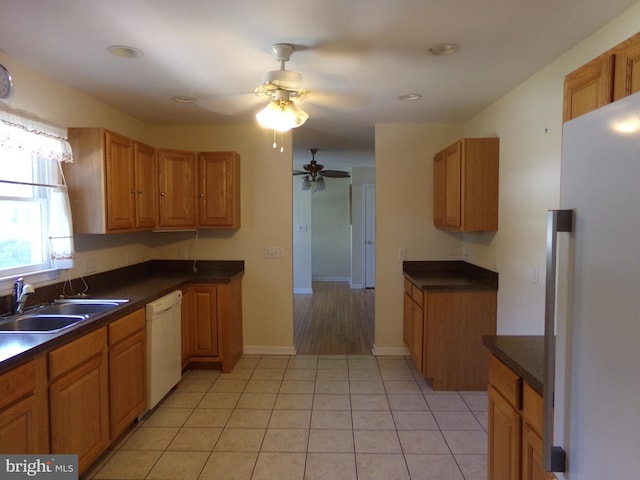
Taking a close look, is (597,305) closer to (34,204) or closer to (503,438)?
(503,438)

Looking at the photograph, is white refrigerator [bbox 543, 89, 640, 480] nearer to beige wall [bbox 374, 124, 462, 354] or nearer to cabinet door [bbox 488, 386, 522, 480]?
cabinet door [bbox 488, 386, 522, 480]

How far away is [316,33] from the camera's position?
2086 mm

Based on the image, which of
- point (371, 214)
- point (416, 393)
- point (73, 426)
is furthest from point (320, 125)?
point (371, 214)

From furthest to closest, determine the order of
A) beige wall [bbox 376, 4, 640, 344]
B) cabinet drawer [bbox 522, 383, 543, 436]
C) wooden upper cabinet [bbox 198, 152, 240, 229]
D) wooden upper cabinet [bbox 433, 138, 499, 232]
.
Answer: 1. wooden upper cabinet [bbox 198, 152, 240, 229]
2. wooden upper cabinet [bbox 433, 138, 499, 232]
3. beige wall [bbox 376, 4, 640, 344]
4. cabinet drawer [bbox 522, 383, 543, 436]

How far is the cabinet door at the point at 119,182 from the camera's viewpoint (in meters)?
2.92

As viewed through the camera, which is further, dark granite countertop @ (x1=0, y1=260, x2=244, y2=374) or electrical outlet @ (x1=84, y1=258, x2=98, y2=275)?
electrical outlet @ (x1=84, y1=258, x2=98, y2=275)

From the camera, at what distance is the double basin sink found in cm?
222

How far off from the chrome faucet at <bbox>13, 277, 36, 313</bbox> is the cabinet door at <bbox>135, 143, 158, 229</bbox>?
3.53 ft

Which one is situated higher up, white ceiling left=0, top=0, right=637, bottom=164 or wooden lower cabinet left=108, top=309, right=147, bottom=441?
white ceiling left=0, top=0, right=637, bottom=164

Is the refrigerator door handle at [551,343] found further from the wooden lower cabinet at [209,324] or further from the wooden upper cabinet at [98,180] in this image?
the wooden lower cabinet at [209,324]

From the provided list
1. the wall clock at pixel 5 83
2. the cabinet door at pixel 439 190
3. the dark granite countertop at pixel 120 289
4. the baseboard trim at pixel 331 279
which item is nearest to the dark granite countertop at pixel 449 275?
the cabinet door at pixel 439 190

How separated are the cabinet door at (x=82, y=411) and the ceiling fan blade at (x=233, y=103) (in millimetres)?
2096

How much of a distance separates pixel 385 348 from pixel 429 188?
1.79 m

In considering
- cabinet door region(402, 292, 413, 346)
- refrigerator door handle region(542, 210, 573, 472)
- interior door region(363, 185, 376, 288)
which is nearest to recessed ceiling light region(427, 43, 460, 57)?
refrigerator door handle region(542, 210, 573, 472)
